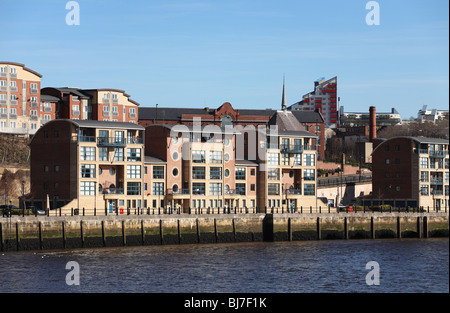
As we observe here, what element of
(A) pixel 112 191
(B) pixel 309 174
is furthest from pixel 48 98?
(A) pixel 112 191

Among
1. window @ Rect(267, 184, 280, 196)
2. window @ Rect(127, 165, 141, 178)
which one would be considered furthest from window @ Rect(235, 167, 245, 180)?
window @ Rect(127, 165, 141, 178)

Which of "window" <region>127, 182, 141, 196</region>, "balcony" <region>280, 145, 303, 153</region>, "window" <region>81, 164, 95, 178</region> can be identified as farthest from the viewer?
"balcony" <region>280, 145, 303, 153</region>

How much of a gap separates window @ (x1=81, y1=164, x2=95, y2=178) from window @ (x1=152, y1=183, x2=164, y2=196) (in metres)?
10.1

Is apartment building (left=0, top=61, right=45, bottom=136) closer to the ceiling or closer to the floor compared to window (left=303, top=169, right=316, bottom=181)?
closer to the ceiling

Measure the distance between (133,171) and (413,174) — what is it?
4625 cm

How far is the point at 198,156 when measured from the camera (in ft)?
373

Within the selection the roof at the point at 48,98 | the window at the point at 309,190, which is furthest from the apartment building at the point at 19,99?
the window at the point at 309,190

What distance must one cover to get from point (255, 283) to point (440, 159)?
244 ft

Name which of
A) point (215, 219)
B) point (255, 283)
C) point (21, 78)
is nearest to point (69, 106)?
point (21, 78)

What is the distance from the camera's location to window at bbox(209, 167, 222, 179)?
11425 cm

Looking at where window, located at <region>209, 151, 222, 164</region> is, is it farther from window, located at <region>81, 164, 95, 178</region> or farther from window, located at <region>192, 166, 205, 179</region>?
window, located at <region>81, 164, 95, 178</region>

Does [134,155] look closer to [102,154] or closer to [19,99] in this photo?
[102,154]
